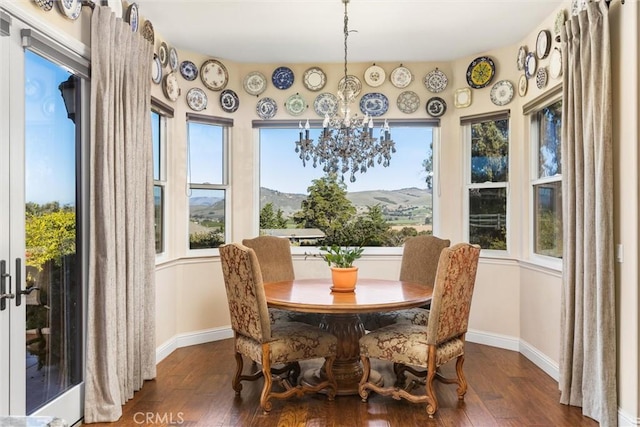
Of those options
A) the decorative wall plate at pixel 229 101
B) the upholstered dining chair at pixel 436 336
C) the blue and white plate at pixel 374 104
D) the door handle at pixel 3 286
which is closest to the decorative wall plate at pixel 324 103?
the blue and white plate at pixel 374 104

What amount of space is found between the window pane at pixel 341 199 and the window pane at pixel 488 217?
1.57 ft

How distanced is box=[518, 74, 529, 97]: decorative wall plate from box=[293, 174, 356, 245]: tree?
1.96 m

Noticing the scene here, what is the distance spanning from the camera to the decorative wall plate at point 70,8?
2.53 m

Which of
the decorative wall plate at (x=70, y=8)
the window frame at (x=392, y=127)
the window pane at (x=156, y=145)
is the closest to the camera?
the decorative wall plate at (x=70, y=8)

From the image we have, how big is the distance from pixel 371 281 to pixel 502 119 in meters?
2.06

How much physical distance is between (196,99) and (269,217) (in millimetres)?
1429

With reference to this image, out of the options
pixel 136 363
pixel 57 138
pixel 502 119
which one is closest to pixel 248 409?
pixel 136 363

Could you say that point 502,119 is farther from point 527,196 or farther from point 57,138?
point 57,138

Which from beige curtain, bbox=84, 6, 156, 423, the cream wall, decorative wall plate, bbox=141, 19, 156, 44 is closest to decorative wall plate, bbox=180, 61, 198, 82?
the cream wall

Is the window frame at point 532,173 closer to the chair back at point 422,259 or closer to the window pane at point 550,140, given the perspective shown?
the window pane at point 550,140

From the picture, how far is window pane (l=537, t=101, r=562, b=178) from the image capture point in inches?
142

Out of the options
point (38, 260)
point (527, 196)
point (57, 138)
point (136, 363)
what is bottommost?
point (136, 363)

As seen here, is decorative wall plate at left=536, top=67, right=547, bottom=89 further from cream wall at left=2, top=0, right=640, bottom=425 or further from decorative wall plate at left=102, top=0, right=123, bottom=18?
decorative wall plate at left=102, top=0, right=123, bottom=18

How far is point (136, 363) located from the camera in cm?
322
